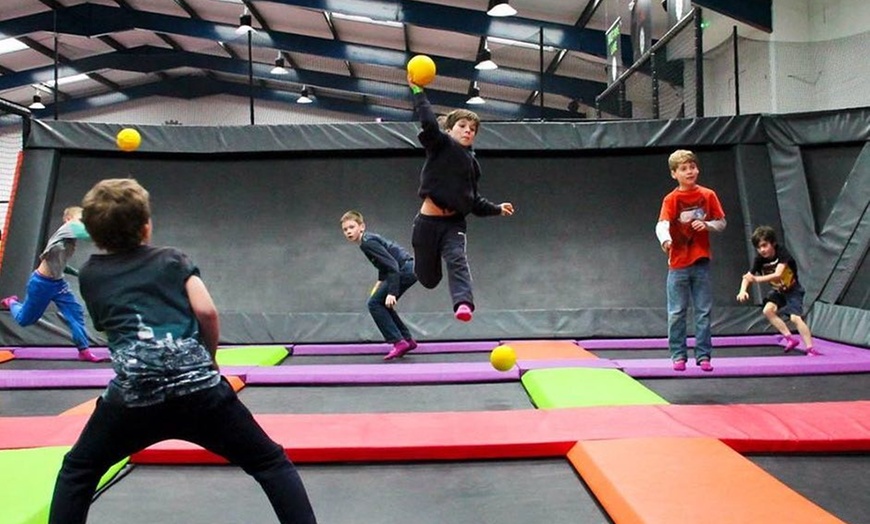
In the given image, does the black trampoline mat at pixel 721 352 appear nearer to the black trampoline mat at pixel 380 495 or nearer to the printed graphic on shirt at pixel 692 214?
the printed graphic on shirt at pixel 692 214

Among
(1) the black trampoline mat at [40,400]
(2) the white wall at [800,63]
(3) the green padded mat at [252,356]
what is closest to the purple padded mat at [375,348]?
(3) the green padded mat at [252,356]

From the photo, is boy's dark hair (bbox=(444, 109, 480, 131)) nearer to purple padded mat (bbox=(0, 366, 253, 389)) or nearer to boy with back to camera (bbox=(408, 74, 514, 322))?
boy with back to camera (bbox=(408, 74, 514, 322))

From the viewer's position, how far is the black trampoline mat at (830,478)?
1.90 meters

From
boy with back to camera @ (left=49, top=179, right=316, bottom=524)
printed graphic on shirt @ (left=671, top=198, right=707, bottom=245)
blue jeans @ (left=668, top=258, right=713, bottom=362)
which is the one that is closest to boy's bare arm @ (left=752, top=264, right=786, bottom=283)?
blue jeans @ (left=668, top=258, right=713, bottom=362)

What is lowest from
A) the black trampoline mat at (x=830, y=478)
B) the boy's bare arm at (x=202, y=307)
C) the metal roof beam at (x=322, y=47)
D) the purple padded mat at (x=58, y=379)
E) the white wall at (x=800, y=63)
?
the purple padded mat at (x=58, y=379)

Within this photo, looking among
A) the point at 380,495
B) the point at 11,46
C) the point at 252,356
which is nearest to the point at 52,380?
the point at 252,356

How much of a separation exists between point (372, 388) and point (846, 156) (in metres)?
4.72

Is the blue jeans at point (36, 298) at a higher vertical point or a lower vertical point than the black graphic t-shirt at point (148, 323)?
lower

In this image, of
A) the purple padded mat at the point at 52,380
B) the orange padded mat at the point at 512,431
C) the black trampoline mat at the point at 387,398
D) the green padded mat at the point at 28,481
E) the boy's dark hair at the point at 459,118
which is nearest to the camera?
the green padded mat at the point at 28,481

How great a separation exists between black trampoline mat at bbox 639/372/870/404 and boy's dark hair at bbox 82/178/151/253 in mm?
2672

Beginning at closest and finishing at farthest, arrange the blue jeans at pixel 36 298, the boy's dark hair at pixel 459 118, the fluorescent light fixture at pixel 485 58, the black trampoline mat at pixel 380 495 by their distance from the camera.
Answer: the black trampoline mat at pixel 380 495 → the boy's dark hair at pixel 459 118 → the blue jeans at pixel 36 298 → the fluorescent light fixture at pixel 485 58

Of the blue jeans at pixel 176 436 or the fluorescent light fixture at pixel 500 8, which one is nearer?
the blue jeans at pixel 176 436

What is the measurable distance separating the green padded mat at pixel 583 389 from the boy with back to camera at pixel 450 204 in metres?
0.57

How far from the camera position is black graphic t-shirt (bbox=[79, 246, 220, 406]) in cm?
143
